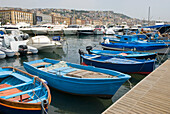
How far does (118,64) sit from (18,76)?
300 inches

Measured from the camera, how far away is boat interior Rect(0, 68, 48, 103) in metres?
7.09

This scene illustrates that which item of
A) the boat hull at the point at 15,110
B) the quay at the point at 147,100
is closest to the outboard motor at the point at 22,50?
the boat hull at the point at 15,110

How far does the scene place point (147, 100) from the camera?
22.4ft

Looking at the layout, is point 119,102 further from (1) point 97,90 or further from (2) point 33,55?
(2) point 33,55

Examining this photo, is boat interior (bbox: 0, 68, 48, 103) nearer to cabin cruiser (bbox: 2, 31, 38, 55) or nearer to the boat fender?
the boat fender

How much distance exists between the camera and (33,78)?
27.3ft

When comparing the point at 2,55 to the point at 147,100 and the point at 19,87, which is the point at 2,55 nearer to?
the point at 19,87

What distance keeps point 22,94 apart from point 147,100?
539 cm

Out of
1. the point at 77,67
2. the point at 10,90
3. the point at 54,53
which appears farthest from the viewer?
the point at 54,53

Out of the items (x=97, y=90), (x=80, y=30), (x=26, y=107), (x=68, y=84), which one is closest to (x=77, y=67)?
(x=68, y=84)

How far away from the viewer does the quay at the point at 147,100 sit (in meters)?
6.04

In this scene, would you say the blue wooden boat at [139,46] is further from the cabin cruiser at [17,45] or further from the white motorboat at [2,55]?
the white motorboat at [2,55]

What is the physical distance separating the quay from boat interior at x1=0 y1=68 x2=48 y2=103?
3.17 m

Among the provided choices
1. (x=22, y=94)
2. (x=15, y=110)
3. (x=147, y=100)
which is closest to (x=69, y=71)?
(x=22, y=94)
